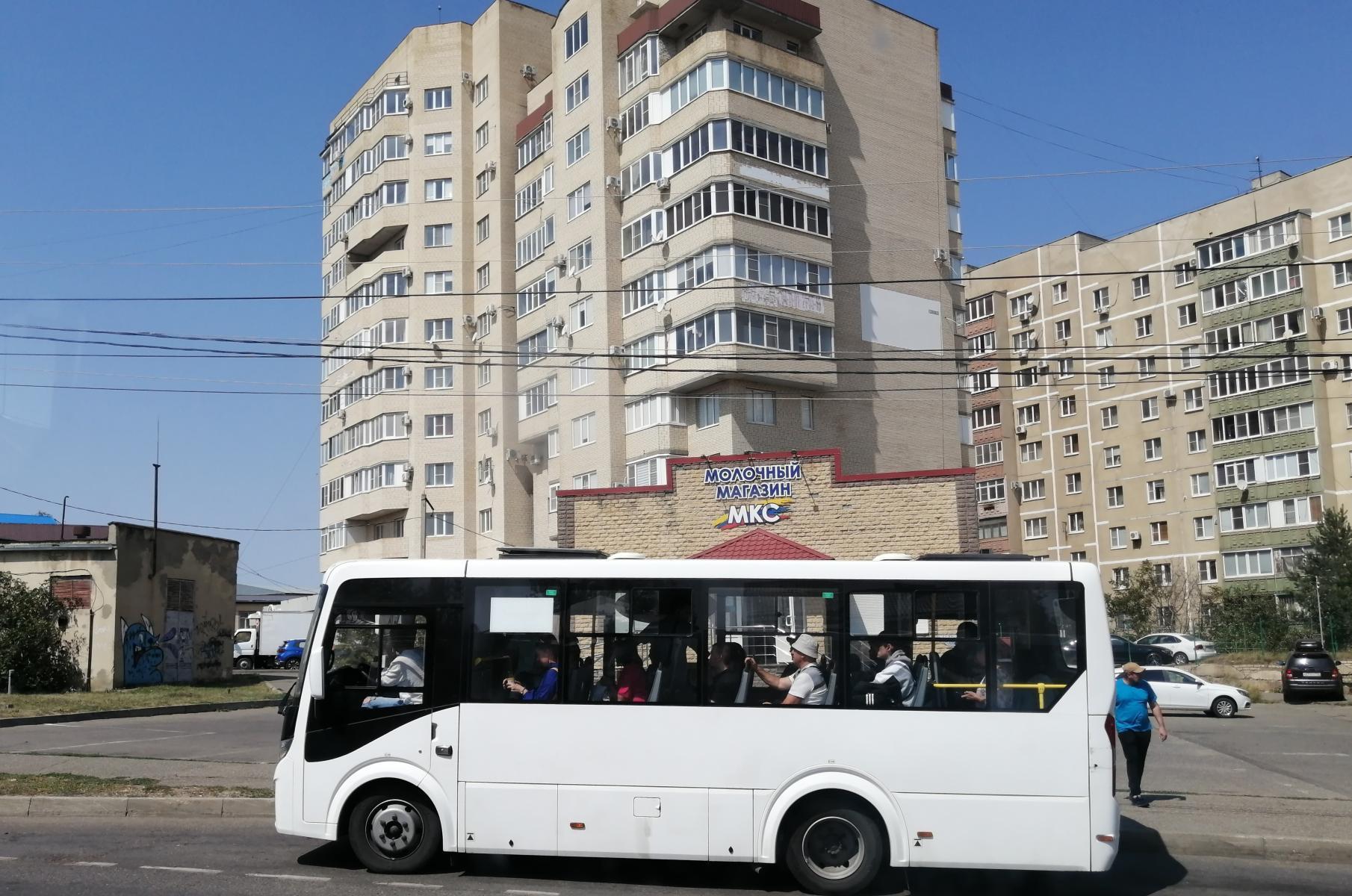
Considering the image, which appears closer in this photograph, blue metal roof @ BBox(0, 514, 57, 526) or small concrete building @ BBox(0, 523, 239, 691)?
small concrete building @ BBox(0, 523, 239, 691)

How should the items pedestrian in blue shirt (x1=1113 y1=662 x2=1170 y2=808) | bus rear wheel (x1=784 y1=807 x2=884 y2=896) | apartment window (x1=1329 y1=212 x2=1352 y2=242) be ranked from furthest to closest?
apartment window (x1=1329 y1=212 x2=1352 y2=242)
pedestrian in blue shirt (x1=1113 y1=662 x2=1170 y2=808)
bus rear wheel (x1=784 y1=807 x2=884 y2=896)

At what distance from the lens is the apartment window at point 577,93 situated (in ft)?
174

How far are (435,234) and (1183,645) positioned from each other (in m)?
40.2

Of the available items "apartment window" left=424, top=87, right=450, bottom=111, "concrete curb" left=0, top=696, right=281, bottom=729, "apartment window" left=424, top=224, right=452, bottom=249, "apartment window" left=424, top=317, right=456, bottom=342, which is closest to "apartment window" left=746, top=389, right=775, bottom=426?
"concrete curb" left=0, top=696, right=281, bottom=729

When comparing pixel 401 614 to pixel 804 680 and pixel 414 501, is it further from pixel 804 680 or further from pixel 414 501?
pixel 414 501

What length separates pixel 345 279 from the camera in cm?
6875

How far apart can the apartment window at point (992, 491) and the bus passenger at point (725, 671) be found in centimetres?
7148

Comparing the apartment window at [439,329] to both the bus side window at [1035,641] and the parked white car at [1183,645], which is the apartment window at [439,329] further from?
the bus side window at [1035,641]

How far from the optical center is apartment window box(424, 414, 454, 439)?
62.2 m

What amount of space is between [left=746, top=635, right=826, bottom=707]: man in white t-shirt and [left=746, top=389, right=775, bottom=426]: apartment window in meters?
35.7

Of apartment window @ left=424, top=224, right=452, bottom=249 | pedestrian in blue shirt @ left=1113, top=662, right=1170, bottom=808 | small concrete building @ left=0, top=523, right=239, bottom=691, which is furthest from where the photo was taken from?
apartment window @ left=424, top=224, right=452, bottom=249

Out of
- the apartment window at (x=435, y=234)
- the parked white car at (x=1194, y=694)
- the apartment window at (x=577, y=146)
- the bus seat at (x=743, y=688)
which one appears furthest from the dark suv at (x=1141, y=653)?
the apartment window at (x=435, y=234)

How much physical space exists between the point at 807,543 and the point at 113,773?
66.7 feet

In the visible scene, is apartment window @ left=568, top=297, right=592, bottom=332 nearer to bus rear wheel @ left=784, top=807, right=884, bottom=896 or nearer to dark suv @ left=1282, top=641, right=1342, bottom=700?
dark suv @ left=1282, top=641, right=1342, bottom=700
